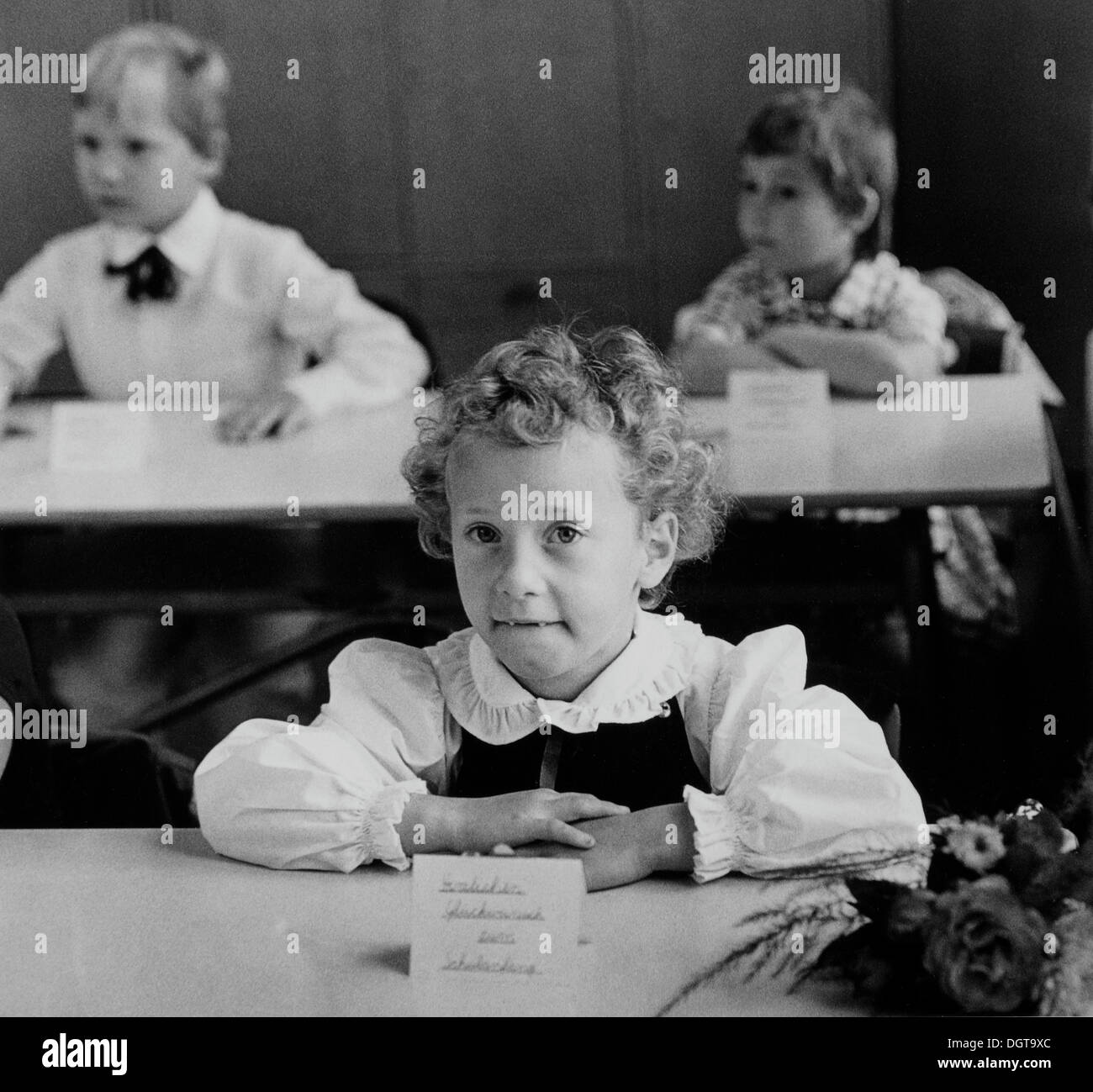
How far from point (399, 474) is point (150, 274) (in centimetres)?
51

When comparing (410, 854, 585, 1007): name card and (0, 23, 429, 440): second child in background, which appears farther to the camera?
(0, 23, 429, 440): second child in background

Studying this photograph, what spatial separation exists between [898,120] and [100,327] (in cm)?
118

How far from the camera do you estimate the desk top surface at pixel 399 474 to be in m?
2.03

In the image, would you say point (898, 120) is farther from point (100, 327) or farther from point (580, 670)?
A: point (100, 327)

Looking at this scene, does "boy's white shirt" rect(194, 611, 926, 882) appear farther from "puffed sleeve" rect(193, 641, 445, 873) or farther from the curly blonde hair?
the curly blonde hair

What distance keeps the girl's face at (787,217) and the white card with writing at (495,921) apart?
1119 millimetres

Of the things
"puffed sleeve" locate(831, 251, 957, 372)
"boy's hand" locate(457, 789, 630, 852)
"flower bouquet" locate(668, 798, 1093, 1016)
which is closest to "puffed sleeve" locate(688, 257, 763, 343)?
"puffed sleeve" locate(831, 251, 957, 372)

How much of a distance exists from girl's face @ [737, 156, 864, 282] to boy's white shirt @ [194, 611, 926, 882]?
0.74 m

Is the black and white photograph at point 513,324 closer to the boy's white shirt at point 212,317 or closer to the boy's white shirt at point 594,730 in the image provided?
the boy's white shirt at point 212,317

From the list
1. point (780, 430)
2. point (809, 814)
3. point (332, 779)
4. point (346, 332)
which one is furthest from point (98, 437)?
point (809, 814)

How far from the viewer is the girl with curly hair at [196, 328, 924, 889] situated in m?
1.46

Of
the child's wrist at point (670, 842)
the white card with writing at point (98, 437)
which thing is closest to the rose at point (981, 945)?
the child's wrist at point (670, 842)

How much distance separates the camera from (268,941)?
1.38 m

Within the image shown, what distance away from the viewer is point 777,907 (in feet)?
4.60
